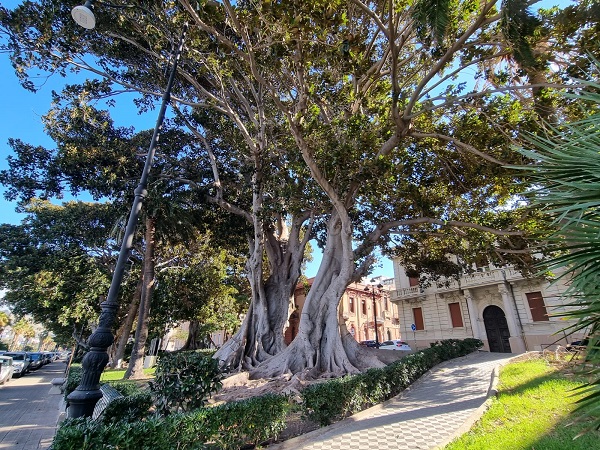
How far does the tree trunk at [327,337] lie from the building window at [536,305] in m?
15.9

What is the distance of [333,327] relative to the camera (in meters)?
11.0

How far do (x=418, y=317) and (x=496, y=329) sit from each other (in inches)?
232

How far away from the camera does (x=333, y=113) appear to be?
9898 millimetres

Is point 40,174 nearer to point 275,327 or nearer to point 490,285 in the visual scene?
point 275,327

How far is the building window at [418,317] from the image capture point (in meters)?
26.8

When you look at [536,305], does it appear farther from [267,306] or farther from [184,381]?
[184,381]

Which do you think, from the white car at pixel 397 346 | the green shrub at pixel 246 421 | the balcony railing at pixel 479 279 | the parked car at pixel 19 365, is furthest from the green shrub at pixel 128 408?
the white car at pixel 397 346

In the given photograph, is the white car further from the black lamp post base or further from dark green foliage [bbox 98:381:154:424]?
the black lamp post base

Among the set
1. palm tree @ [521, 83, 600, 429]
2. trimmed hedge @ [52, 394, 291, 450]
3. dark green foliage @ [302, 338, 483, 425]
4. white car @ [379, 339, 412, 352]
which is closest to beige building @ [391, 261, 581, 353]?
white car @ [379, 339, 412, 352]

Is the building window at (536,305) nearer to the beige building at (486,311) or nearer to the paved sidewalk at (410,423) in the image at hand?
the beige building at (486,311)

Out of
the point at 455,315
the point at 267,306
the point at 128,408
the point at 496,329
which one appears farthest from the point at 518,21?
the point at 455,315

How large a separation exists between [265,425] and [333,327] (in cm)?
635

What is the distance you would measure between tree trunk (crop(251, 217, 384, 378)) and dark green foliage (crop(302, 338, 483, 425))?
5.14 ft

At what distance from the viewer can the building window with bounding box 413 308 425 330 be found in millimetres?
26766
